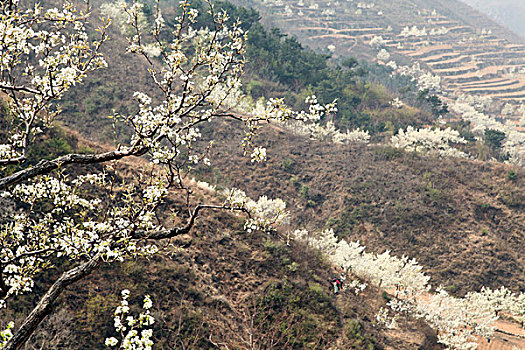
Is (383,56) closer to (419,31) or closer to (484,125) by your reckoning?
(419,31)

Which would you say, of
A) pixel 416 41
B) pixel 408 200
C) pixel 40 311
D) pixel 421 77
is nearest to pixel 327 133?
pixel 408 200

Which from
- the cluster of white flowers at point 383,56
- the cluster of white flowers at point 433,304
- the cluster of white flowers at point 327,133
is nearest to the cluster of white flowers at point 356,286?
the cluster of white flowers at point 433,304

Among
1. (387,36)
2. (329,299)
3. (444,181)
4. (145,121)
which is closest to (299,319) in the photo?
(329,299)

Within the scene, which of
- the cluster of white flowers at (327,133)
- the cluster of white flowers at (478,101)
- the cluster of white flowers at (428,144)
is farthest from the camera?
the cluster of white flowers at (478,101)

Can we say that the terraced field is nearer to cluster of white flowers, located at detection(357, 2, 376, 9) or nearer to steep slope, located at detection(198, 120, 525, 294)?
cluster of white flowers, located at detection(357, 2, 376, 9)

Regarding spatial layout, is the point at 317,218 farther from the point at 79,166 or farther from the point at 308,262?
the point at 79,166

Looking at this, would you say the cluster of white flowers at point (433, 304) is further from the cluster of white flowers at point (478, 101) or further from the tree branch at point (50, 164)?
the cluster of white flowers at point (478, 101)

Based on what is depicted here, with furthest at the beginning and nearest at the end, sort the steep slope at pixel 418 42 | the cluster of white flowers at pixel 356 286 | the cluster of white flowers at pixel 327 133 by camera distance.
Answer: the steep slope at pixel 418 42, the cluster of white flowers at pixel 327 133, the cluster of white flowers at pixel 356 286

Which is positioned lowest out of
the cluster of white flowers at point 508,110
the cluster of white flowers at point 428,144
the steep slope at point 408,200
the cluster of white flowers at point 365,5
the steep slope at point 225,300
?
the cluster of white flowers at point 508,110

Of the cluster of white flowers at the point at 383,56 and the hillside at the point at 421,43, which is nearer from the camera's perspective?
the hillside at the point at 421,43
